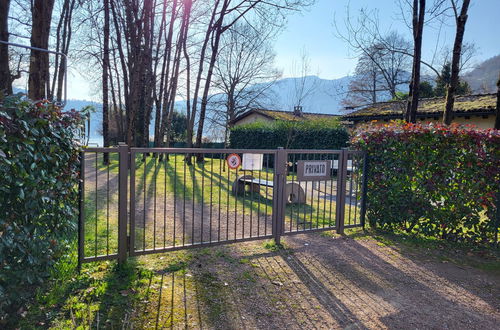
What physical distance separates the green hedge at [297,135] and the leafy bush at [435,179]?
13.8 metres

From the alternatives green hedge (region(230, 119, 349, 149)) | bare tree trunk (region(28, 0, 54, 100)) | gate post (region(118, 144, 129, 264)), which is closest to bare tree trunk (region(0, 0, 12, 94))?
bare tree trunk (region(28, 0, 54, 100))

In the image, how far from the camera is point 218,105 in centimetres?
3897

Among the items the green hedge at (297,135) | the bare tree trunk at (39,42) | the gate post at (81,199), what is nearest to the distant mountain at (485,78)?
the green hedge at (297,135)

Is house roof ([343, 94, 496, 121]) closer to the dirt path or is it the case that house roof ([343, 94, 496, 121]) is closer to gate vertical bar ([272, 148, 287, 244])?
gate vertical bar ([272, 148, 287, 244])

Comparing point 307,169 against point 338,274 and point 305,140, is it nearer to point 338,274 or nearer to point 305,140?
point 338,274

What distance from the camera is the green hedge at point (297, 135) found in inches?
808

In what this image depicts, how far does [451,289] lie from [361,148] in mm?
2960

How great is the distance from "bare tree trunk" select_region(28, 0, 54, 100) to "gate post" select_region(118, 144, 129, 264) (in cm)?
300

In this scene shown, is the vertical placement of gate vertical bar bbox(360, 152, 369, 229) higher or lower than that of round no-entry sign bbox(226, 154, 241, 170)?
lower

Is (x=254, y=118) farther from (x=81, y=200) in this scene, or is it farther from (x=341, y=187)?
(x=81, y=200)

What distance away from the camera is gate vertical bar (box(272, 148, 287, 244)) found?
5.55m

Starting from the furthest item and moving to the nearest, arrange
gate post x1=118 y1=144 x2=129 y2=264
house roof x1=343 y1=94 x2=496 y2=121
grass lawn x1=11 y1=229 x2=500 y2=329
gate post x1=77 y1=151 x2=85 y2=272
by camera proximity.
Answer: house roof x1=343 y1=94 x2=496 y2=121 < gate post x1=118 y1=144 x2=129 y2=264 < gate post x1=77 y1=151 x2=85 y2=272 < grass lawn x1=11 y1=229 x2=500 y2=329

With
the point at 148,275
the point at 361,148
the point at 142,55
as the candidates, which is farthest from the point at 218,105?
the point at 148,275

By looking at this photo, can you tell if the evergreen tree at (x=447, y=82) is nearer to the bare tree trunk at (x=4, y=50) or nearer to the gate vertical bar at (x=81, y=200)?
the bare tree trunk at (x=4, y=50)
